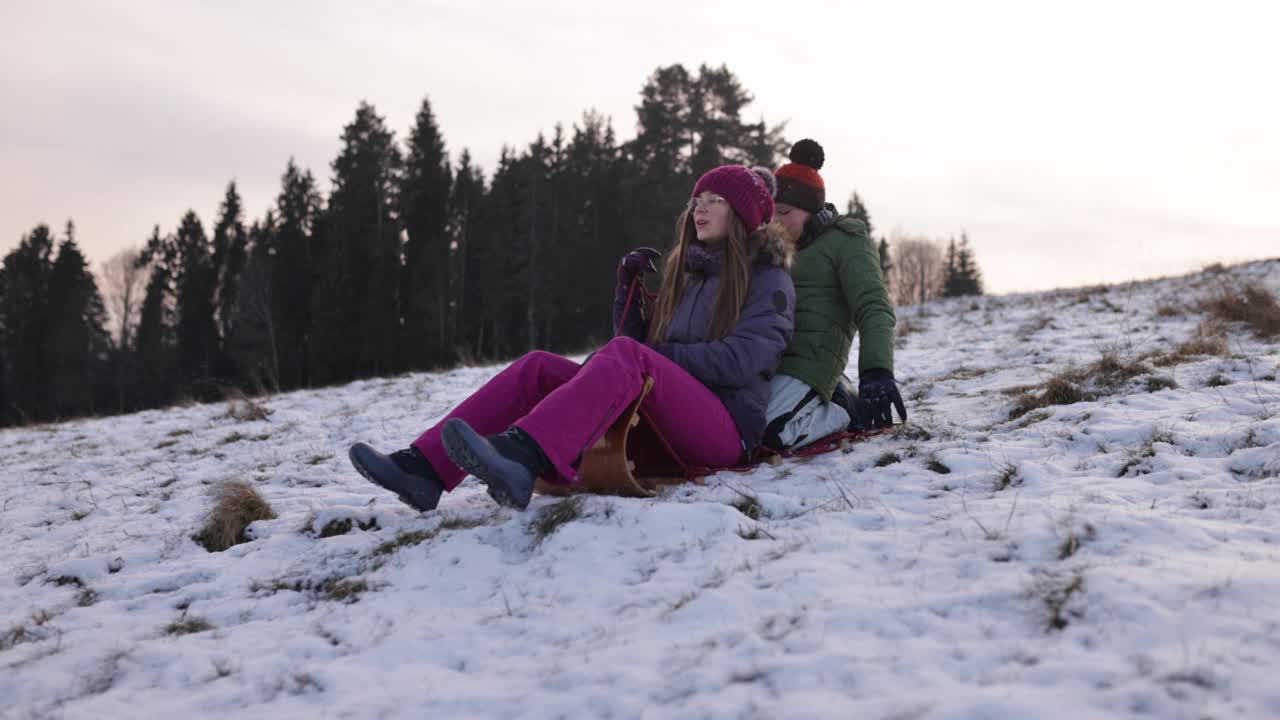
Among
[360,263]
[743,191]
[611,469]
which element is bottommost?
[611,469]

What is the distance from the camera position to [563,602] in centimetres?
250

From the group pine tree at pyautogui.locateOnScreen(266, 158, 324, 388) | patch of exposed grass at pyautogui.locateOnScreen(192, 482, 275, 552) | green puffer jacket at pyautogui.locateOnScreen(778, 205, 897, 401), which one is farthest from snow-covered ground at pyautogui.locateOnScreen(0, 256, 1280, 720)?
pine tree at pyautogui.locateOnScreen(266, 158, 324, 388)

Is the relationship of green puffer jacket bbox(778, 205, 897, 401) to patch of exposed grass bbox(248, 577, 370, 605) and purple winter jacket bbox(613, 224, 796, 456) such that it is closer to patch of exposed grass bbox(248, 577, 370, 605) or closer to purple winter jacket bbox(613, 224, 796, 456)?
purple winter jacket bbox(613, 224, 796, 456)

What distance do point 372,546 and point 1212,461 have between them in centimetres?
343

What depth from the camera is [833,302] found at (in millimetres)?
4020

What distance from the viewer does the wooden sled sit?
3230mm

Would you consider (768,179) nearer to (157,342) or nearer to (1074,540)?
(1074,540)

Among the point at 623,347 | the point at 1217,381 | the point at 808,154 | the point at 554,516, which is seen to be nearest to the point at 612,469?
the point at 554,516

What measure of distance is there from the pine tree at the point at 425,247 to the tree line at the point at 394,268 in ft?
0.22

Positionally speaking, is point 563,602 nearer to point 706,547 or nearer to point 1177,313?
point 706,547

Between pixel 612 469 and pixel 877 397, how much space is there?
4.27 feet

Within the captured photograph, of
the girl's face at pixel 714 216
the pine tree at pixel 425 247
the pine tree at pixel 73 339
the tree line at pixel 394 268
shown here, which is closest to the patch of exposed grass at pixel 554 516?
the girl's face at pixel 714 216

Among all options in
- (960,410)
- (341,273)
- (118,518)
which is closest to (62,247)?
(341,273)

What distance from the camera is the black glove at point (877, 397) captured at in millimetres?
3611
